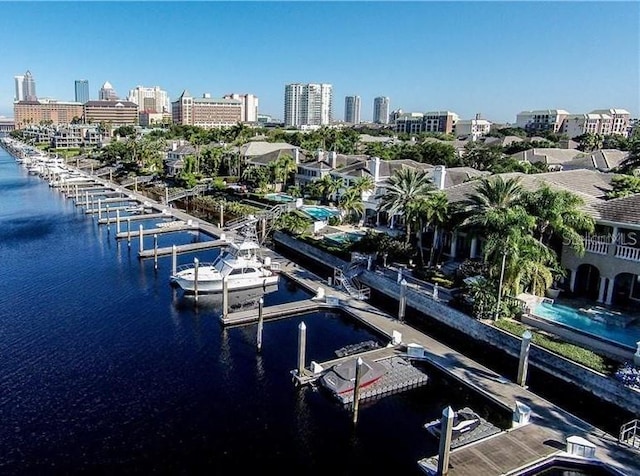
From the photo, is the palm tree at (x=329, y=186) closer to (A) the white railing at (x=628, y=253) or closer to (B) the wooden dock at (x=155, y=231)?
(B) the wooden dock at (x=155, y=231)

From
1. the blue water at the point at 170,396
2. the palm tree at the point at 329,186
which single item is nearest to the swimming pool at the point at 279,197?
the palm tree at the point at 329,186

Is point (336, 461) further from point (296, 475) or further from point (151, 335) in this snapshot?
point (151, 335)

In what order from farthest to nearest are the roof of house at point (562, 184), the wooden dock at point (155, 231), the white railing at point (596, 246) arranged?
1. the wooden dock at point (155, 231)
2. the roof of house at point (562, 184)
3. the white railing at point (596, 246)

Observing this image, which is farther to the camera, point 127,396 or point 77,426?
point 127,396

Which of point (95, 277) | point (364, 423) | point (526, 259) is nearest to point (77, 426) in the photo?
point (364, 423)

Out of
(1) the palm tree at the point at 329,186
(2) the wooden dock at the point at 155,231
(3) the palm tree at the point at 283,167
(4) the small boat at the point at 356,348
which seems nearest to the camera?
(4) the small boat at the point at 356,348

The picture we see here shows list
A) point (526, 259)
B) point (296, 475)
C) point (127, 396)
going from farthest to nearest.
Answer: point (526, 259)
point (127, 396)
point (296, 475)

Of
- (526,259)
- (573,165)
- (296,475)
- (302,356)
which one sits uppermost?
(573,165)

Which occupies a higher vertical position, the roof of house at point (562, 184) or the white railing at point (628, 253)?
the roof of house at point (562, 184)
